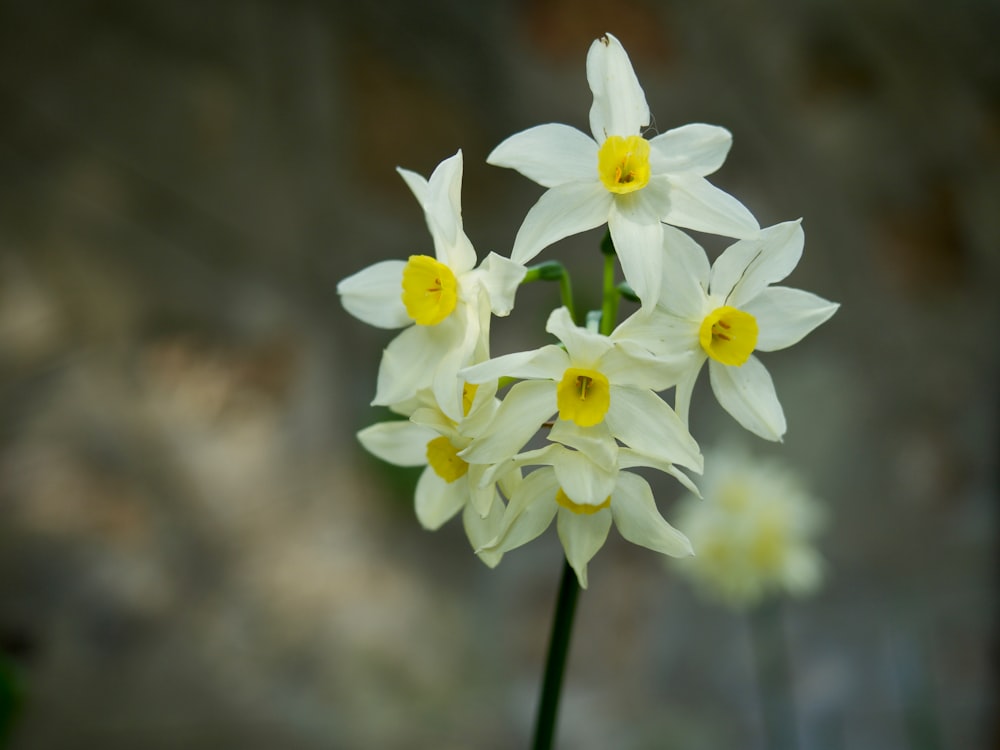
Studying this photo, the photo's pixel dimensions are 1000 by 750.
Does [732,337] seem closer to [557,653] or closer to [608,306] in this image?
[608,306]

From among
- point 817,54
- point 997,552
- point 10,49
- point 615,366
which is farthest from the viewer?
point 997,552

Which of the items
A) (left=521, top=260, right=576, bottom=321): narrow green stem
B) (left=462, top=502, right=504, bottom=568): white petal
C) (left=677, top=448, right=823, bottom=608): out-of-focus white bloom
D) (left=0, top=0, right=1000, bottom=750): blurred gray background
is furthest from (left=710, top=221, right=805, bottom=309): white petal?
(left=0, top=0, right=1000, bottom=750): blurred gray background

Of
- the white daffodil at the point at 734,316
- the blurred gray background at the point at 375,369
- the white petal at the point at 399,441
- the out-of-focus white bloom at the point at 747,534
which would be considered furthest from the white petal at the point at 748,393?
the blurred gray background at the point at 375,369

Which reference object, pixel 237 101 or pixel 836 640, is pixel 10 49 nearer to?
pixel 237 101

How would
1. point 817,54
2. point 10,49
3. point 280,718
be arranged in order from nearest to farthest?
point 10,49 → point 280,718 → point 817,54

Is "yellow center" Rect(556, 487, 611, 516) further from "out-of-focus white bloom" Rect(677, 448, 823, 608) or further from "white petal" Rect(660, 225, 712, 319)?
"out-of-focus white bloom" Rect(677, 448, 823, 608)

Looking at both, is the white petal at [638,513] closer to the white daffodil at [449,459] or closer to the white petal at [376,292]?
the white daffodil at [449,459]

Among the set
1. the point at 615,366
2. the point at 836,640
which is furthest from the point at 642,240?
the point at 836,640
